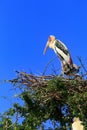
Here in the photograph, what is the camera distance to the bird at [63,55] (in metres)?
12.7

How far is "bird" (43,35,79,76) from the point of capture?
1268cm

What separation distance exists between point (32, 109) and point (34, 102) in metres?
0.17

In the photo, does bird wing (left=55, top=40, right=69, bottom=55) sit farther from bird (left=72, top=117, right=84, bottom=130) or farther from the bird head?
bird (left=72, top=117, right=84, bottom=130)

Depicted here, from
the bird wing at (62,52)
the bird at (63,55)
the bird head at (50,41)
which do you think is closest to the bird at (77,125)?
the bird at (63,55)

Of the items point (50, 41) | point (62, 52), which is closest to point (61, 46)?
point (62, 52)

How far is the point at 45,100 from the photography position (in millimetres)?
11258

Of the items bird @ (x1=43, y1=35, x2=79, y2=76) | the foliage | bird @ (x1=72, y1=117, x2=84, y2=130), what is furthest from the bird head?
bird @ (x1=72, y1=117, x2=84, y2=130)

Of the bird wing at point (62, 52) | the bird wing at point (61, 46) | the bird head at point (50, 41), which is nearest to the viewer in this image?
the bird wing at point (62, 52)

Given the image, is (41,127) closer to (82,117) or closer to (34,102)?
(34,102)

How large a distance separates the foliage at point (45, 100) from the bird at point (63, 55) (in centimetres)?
86

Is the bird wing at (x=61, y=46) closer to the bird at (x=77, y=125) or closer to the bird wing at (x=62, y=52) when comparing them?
the bird wing at (x=62, y=52)

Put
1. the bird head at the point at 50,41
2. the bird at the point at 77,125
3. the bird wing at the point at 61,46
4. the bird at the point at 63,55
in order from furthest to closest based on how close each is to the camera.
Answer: the bird head at the point at 50,41
the bird wing at the point at 61,46
the bird at the point at 63,55
the bird at the point at 77,125

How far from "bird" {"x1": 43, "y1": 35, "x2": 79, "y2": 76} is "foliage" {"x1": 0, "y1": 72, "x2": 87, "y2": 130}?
0.86 m

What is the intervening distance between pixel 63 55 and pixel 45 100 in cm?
253
